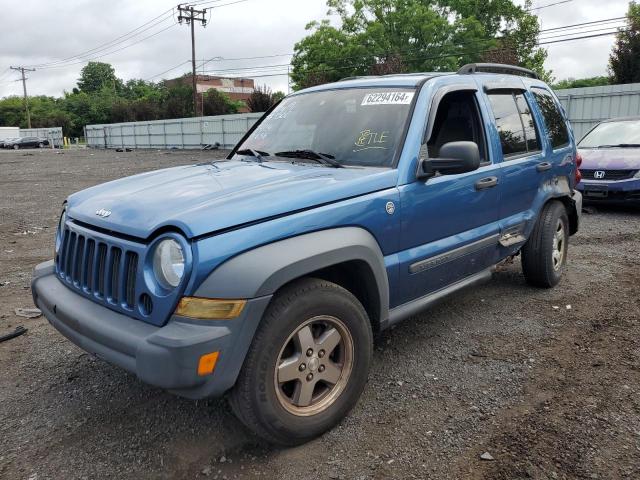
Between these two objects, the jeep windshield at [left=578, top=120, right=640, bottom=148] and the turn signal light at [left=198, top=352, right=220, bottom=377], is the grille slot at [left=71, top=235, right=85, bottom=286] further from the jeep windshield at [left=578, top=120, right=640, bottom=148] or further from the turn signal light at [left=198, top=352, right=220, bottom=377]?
the jeep windshield at [left=578, top=120, right=640, bottom=148]

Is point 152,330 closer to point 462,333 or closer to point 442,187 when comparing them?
point 442,187

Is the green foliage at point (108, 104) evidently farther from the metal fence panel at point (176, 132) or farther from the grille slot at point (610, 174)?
the grille slot at point (610, 174)

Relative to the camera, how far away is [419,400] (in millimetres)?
3152

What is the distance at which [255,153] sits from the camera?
3924 millimetres

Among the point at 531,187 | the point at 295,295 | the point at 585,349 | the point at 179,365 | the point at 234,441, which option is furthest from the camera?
the point at 531,187

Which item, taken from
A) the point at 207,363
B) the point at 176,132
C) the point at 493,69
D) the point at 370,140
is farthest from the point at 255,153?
the point at 176,132

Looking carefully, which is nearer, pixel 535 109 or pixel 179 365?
pixel 179 365

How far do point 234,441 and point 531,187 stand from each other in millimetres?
3108

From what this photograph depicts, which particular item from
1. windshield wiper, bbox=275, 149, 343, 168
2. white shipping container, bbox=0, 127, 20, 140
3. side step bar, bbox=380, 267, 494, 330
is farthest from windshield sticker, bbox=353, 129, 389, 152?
white shipping container, bbox=0, 127, 20, 140

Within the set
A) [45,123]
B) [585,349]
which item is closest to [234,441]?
[585,349]

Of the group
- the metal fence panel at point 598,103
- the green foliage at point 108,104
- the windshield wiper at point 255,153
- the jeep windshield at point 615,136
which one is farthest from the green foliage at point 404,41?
the windshield wiper at point 255,153

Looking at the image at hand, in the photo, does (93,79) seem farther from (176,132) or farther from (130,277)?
(130,277)

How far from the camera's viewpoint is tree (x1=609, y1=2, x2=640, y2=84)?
25109mm

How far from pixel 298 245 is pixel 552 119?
11.6 ft
